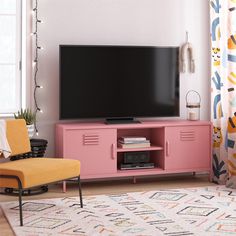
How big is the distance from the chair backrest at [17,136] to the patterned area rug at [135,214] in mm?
478

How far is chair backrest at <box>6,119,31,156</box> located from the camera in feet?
14.6

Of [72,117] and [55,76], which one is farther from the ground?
[55,76]

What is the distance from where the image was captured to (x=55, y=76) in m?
5.33

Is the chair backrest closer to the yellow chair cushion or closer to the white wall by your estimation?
the yellow chair cushion

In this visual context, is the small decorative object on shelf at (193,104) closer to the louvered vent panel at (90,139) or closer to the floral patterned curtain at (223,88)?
the floral patterned curtain at (223,88)

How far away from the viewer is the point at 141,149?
17.5ft

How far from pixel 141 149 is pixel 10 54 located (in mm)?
1680

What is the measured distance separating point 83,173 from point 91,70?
1.05 metres

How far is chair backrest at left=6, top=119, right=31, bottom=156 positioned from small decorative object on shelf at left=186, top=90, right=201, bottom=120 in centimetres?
193

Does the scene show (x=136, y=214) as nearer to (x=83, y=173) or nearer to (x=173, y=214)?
(x=173, y=214)

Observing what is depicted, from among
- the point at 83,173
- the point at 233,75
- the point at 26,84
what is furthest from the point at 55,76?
the point at 233,75

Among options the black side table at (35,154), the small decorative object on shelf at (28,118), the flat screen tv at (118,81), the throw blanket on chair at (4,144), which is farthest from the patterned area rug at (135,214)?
the flat screen tv at (118,81)

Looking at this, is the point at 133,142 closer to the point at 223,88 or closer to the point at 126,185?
the point at 126,185

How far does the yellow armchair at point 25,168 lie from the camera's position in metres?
3.93
